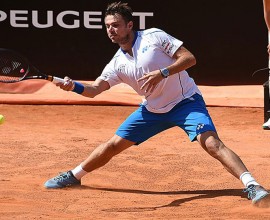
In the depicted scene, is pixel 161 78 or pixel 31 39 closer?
pixel 161 78

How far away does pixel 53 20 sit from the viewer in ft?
43.4

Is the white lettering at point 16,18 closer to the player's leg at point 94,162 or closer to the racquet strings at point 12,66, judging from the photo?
the racquet strings at point 12,66

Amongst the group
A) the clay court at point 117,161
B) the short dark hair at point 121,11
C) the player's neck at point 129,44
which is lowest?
the clay court at point 117,161

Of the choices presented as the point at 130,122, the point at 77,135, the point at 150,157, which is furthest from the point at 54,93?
the point at 130,122

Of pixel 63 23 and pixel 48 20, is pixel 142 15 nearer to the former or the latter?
pixel 63 23

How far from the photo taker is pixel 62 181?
7.77 meters

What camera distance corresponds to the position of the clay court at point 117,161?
700 cm

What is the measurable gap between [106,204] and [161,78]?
1.08 meters

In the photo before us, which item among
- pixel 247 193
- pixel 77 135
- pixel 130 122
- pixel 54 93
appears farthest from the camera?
pixel 54 93

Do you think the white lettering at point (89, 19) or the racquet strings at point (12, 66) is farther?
the white lettering at point (89, 19)

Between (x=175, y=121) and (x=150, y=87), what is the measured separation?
513 millimetres

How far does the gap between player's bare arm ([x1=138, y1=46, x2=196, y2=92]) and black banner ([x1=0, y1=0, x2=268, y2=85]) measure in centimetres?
584

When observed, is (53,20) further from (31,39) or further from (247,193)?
(247,193)

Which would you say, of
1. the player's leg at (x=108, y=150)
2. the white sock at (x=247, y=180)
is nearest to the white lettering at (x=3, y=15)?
the player's leg at (x=108, y=150)
